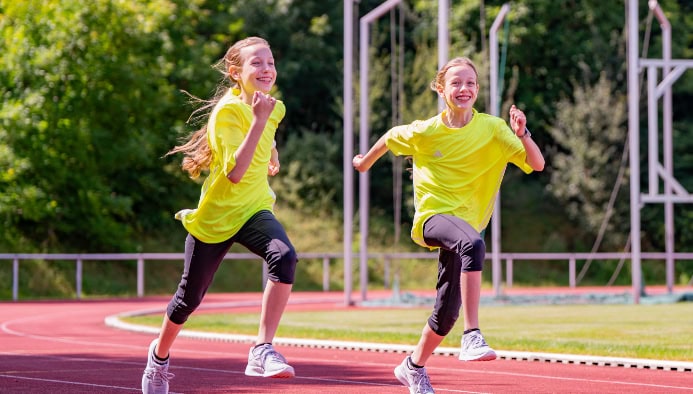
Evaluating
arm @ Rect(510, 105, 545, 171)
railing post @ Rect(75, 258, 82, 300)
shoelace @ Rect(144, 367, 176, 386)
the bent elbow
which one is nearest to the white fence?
railing post @ Rect(75, 258, 82, 300)

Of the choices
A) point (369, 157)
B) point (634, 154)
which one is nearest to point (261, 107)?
point (369, 157)

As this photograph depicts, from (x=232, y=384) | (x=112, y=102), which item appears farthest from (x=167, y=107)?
(x=232, y=384)

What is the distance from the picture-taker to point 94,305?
29016 millimetres

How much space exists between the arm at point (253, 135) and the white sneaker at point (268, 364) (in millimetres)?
937

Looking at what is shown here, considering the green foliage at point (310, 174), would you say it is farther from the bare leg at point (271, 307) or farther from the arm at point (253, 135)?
the arm at point (253, 135)

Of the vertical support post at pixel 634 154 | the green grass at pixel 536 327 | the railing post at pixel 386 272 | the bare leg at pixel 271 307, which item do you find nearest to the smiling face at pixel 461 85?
the bare leg at pixel 271 307

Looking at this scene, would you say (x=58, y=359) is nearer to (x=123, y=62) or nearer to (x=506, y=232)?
(x=123, y=62)

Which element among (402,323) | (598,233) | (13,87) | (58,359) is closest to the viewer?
(58,359)

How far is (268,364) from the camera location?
7270 millimetres

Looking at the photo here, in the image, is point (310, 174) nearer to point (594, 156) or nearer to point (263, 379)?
point (594, 156)

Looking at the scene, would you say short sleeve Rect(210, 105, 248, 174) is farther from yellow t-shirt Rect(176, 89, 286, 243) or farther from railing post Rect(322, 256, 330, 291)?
railing post Rect(322, 256, 330, 291)

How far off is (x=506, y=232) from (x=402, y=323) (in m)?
27.1

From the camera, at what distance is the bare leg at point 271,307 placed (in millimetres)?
7484

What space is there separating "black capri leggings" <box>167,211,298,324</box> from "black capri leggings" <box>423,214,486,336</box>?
1.08 meters
